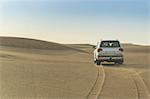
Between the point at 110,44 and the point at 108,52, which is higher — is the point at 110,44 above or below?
above

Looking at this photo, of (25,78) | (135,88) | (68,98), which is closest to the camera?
(68,98)

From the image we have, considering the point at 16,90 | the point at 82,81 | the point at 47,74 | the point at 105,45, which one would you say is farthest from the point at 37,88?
the point at 105,45

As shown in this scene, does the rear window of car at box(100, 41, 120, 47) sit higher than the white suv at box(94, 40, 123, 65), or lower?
higher

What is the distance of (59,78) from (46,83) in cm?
175

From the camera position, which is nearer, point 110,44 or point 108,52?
point 108,52

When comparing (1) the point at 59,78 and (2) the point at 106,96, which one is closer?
(2) the point at 106,96

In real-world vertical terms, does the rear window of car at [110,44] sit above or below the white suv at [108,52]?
above

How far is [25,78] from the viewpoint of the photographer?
604 inches

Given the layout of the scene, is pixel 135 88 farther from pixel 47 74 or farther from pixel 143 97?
pixel 47 74

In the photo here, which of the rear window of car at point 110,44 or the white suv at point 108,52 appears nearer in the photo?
the white suv at point 108,52

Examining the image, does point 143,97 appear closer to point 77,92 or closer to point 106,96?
point 106,96

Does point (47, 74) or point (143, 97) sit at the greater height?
point (143, 97)

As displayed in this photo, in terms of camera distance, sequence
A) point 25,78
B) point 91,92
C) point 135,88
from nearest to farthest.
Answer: point 91,92 → point 135,88 → point 25,78

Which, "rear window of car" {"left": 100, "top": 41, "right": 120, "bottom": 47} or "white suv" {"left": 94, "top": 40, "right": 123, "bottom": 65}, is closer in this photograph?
"white suv" {"left": 94, "top": 40, "right": 123, "bottom": 65}
